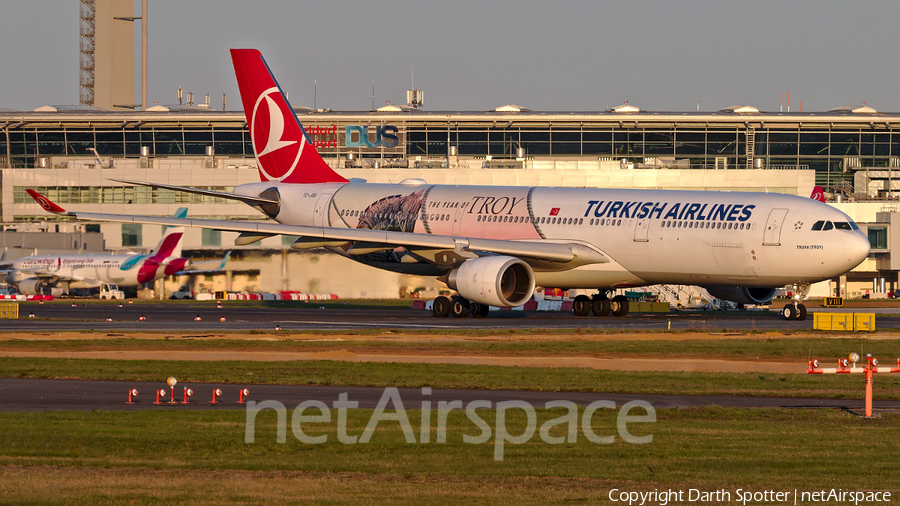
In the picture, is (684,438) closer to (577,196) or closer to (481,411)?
(481,411)

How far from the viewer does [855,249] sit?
33.5 m

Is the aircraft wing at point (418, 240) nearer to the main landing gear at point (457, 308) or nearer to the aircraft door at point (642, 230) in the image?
the aircraft door at point (642, 230)

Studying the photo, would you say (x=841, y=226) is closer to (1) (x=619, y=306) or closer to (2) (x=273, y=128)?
(1) (x=619, y=306)

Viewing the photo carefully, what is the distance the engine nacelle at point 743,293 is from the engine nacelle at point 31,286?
46.8 metres

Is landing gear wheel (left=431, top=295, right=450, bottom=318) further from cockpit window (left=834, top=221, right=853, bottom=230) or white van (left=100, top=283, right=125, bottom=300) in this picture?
white van (left=100, top=283, right=125, bottom=300)

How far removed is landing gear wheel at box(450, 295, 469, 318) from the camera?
39906 mm

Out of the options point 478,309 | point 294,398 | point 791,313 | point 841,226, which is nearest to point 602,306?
point 478,309

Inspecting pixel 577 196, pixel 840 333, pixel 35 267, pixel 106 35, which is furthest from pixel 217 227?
pixel 106 35

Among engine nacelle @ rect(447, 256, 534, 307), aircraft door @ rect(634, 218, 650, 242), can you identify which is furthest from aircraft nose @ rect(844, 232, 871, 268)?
engine nacelle @ rect(447, 256, 534, 307)

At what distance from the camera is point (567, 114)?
10262cm

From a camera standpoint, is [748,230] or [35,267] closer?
[748,230]

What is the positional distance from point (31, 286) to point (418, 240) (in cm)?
4082

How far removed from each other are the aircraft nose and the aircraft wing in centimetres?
804

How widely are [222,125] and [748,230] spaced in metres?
78.0
